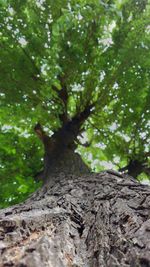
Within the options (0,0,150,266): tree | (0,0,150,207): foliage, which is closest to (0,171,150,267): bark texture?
(0,0,150,266): tree

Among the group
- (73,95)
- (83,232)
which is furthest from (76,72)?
(83,232)

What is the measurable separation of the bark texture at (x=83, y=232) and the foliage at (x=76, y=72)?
2.26 metres

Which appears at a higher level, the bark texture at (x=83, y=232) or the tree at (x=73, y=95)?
the tree at (x=73, y=95)

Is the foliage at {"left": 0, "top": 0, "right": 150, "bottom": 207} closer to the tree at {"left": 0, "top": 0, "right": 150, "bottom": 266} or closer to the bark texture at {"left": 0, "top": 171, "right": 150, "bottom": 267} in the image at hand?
the tree at {"left": 0, "top": 0, "right": 150, "bottom": 266}

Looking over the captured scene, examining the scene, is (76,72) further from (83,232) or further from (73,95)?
(83,232)

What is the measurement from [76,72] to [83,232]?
333 cm

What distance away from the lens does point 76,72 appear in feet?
16.5

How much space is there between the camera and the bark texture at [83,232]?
1.50 metres

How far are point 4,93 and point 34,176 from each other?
1.76 m

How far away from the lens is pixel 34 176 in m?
6.01

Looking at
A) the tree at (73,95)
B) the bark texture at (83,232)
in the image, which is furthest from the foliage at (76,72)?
the bark texture at (83,232)

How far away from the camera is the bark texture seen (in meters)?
1.50

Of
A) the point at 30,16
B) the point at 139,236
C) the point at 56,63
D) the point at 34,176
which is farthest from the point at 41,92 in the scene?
the point at 139,236

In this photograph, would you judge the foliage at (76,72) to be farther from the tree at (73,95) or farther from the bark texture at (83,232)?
the bark texture at (83,232)
